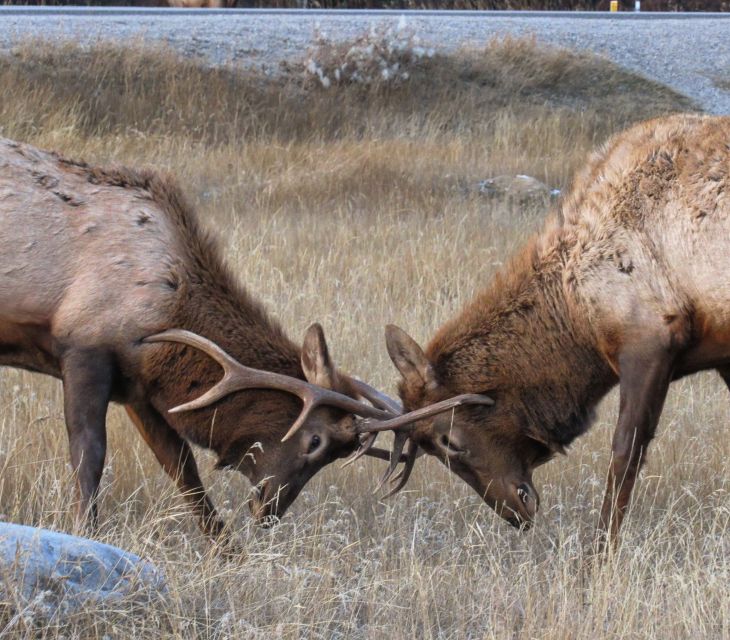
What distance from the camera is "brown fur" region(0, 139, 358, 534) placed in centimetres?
555

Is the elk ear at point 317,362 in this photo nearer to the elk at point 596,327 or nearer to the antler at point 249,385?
the antler at point 249,385

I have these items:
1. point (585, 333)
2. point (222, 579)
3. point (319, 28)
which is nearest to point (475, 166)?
point (319, 28)

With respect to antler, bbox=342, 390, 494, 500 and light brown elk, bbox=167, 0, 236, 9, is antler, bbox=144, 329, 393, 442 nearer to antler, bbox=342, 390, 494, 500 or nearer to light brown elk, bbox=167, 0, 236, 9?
antler, bbox=342, 390, 494, 500

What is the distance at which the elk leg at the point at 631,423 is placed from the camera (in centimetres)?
548

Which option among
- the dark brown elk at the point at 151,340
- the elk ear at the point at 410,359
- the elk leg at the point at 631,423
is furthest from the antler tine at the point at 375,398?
the elk leg at the point at 631,423

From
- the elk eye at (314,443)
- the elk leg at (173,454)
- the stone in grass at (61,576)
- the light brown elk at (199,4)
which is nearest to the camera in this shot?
the stone in grass at (61,576)

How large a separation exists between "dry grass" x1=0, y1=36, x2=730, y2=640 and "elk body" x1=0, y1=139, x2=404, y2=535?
260 millimetres

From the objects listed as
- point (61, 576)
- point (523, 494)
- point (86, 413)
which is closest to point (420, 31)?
point (523, 494)

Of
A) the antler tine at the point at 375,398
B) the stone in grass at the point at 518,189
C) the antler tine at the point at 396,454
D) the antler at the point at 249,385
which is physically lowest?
the stone in grass at the point at 518,189

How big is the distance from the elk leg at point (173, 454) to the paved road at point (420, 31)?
9.29 meters

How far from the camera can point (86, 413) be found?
5492 mm

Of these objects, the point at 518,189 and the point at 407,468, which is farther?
the point at 518,189

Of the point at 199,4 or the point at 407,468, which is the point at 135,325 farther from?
the point at 199,4

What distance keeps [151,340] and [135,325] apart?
9cm
